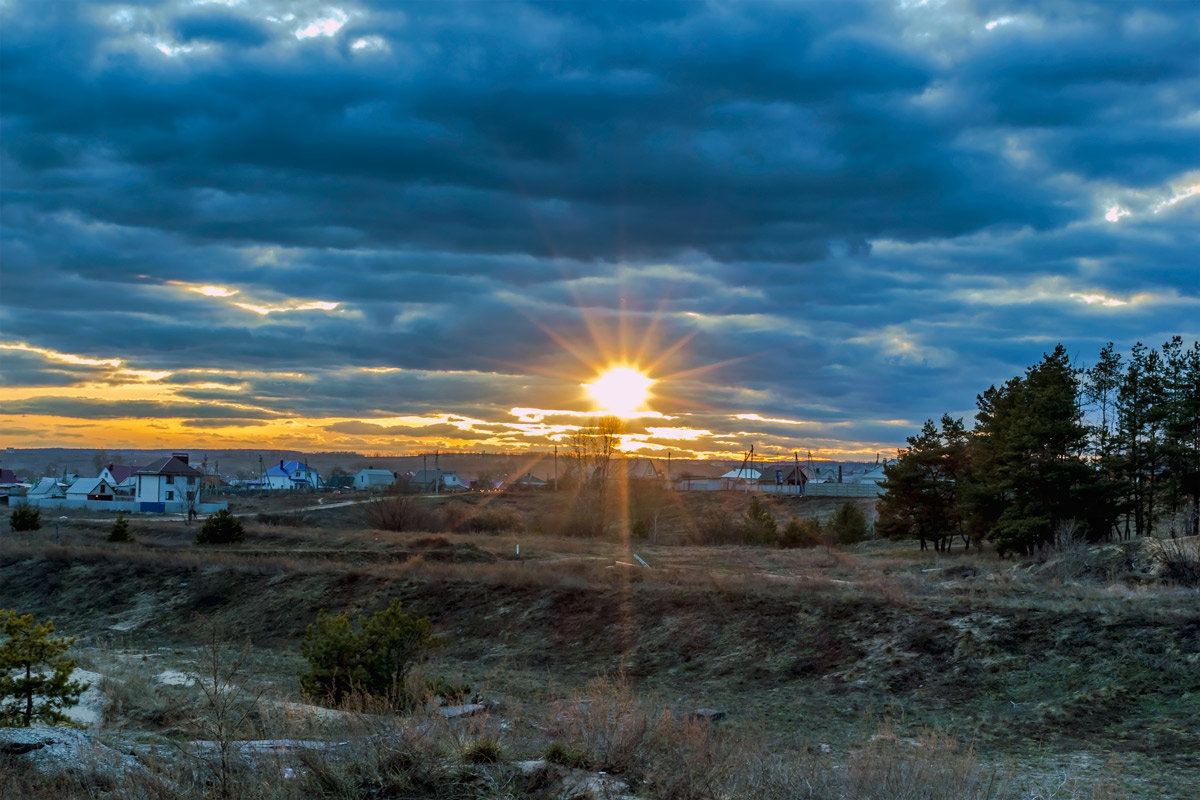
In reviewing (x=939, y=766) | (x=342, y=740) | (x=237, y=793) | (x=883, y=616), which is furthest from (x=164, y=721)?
(x=883, y=616)

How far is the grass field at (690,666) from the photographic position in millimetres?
7805

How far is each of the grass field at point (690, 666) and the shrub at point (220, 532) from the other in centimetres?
532

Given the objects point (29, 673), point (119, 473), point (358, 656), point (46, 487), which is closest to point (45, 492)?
point (46, 487)

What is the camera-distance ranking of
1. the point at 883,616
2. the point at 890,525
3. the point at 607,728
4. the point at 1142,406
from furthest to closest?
the point at 890,525 < the point at 1142,406 < the point at 883,616 < the point at 607,728

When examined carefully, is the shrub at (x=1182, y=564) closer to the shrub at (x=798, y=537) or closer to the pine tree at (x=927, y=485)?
the pine tree at (x=927, y=485)

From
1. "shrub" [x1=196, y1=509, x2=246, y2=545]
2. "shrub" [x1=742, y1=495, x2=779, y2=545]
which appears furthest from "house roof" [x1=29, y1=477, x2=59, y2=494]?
"shrub" [x1=742, y1=495, x2=779, y2=545]

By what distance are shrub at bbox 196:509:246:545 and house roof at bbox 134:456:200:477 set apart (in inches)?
1657

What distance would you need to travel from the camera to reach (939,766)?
7801mm

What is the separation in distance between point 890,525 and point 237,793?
53.2m

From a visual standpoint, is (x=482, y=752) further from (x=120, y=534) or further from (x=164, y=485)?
(x=164, y=485)

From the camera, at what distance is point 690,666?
23.6m

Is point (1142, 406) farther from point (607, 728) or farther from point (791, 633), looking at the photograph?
point (607, 728)

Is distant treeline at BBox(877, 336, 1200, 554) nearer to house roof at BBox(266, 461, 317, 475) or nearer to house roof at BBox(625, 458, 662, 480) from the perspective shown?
house roof at BBox(625, 458, 662, 480)

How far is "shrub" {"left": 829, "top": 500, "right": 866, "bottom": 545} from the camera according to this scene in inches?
2500
